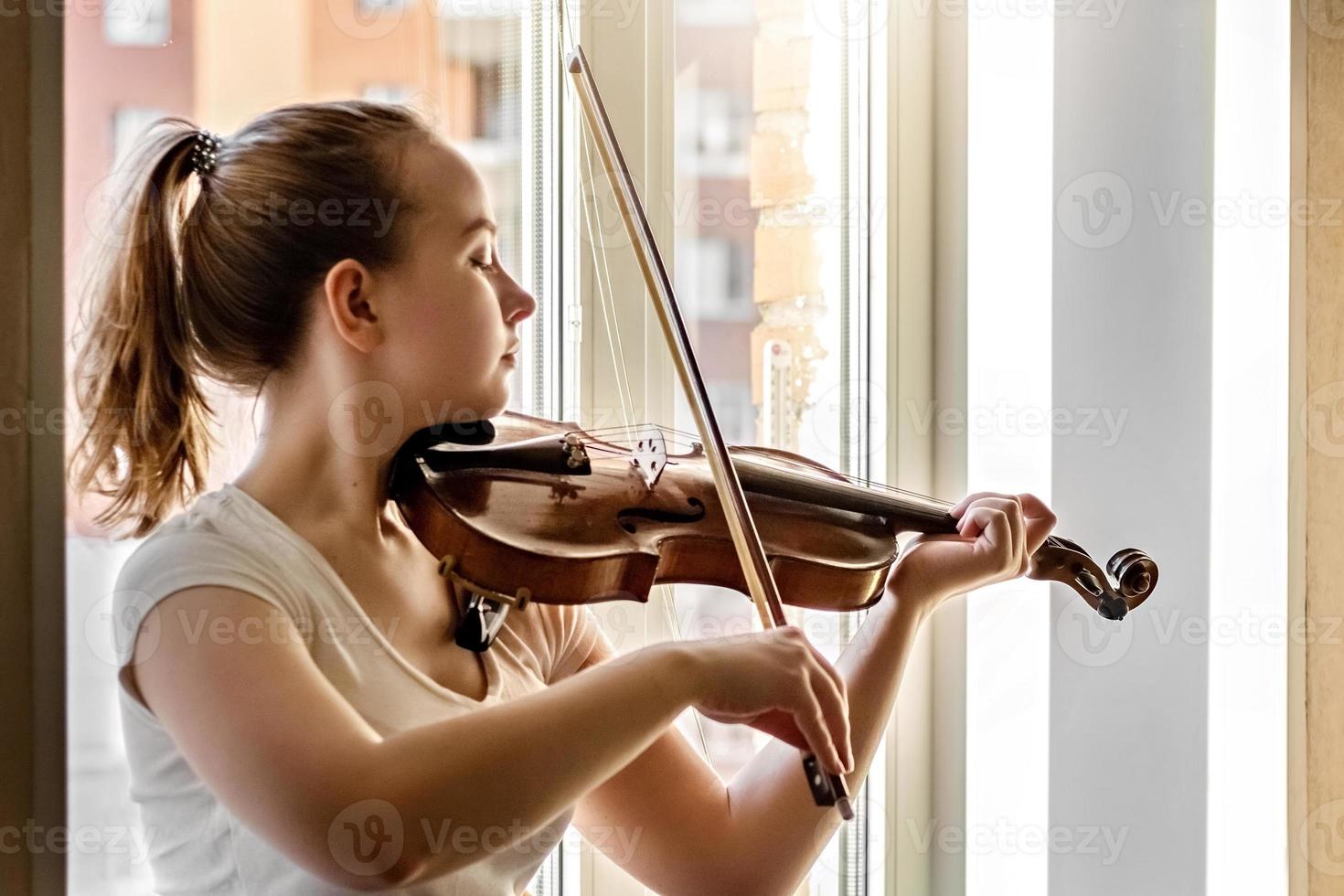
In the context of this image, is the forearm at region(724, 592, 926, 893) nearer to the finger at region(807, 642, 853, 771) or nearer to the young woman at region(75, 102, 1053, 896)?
the young woman at region(75, 102, 1053, 896)

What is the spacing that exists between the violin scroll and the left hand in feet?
0.09

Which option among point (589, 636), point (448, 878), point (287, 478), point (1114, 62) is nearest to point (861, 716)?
point (589, 636)

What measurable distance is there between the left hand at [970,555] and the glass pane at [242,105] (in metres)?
0.48

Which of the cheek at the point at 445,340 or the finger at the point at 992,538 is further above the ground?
the cheek at the point at 445,340

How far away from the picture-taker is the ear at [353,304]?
0.85 m

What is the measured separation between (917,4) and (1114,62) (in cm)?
29

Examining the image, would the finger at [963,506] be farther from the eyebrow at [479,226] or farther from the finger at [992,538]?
the eyebrow at [479,226]

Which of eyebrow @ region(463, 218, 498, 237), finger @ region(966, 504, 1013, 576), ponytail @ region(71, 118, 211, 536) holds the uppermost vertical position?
eyebrow @ region(463, 218, 498, 237)

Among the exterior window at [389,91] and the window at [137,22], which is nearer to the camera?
the window at [137,22]

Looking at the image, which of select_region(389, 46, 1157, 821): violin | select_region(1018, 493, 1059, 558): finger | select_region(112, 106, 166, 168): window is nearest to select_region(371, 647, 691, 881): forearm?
select_region(389, 46, 1157, 821): violin

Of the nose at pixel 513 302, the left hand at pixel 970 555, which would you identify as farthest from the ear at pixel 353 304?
the left hand at pixel 970 555

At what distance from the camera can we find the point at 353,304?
2.81 ft

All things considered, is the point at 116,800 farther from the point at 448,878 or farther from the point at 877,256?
the point at 877,256

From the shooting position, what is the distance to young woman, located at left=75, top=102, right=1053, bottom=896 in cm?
69
